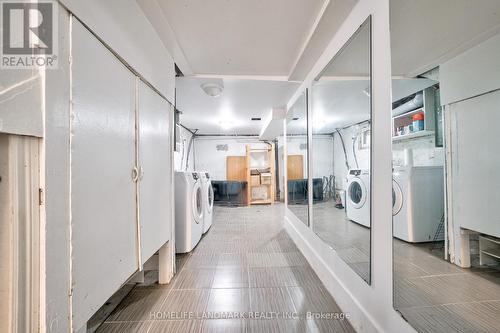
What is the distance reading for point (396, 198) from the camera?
3.43 feet

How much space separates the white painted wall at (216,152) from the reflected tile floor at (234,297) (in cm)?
394

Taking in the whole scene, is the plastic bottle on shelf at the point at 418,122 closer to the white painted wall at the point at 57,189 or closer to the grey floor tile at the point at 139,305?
the white painted wall at the point at 57,189

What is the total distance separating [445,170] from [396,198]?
299mm

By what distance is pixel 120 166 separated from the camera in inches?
41.2

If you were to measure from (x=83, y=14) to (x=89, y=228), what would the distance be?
2.84ft

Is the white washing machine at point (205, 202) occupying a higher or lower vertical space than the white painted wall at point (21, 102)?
lower

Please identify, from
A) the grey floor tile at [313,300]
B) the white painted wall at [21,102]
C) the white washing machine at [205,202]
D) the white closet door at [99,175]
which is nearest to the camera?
the white painted wall at [21,102]

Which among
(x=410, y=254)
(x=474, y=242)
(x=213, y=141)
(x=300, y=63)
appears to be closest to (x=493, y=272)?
(x=474, y=242)

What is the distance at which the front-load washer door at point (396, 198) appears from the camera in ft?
3.22

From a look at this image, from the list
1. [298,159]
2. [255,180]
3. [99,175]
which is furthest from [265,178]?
[99,175]

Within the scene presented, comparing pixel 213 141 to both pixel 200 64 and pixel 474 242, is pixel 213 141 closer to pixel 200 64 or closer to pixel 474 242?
pixel 200 64

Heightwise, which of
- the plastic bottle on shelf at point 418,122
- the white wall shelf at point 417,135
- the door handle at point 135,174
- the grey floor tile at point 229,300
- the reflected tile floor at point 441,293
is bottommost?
the grey floor tile at point 229,300

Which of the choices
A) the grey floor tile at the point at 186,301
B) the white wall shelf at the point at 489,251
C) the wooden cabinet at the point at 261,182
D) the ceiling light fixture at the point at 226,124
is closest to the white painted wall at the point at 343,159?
the white wall shelf at the point at 489,251

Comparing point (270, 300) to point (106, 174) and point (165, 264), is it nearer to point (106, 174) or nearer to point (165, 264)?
point (165, 264)
